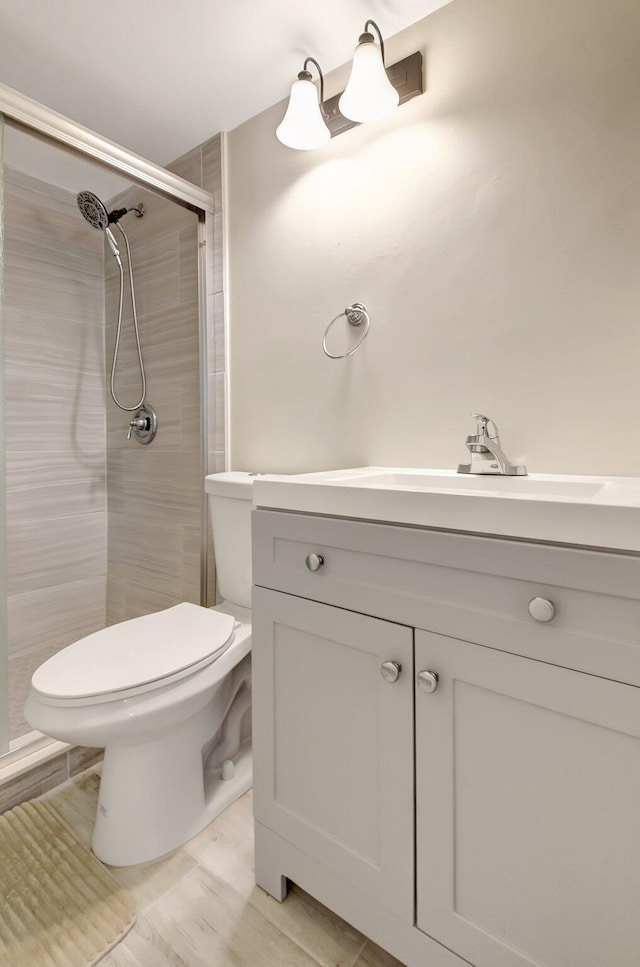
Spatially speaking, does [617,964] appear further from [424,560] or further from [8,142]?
[8,142]

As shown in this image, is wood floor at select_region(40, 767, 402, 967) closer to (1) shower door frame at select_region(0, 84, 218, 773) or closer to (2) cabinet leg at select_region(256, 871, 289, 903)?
(2) cabinet leg at select_region(256, 871, 289, 903)

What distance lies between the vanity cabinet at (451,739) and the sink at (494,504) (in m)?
0.02

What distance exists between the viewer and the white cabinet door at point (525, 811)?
24.2 inches

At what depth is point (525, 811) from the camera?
67 cm

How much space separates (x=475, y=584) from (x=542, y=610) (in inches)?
3.9

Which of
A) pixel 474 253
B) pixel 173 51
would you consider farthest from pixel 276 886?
pixel 173 51

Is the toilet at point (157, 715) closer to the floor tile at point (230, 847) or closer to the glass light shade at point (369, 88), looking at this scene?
the floor tile at point (230, 847)

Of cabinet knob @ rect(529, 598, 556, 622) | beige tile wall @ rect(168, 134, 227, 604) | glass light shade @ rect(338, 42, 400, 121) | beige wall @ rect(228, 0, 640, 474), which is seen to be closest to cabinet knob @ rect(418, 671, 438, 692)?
cabinet knob @ rect(529, 598, 556, 622)

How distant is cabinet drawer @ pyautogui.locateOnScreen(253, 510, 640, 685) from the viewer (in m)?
0.61

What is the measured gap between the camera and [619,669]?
23.7 inches

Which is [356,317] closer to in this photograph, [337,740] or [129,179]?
[129,179]

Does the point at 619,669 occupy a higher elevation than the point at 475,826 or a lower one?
higher

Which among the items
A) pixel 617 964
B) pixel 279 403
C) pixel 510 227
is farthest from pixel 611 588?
pixel 279 403

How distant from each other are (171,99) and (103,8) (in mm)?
324
